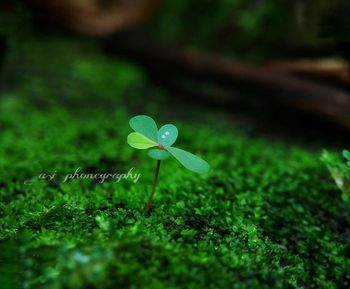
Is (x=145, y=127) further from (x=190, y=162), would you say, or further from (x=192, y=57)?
(x=192, y=57)

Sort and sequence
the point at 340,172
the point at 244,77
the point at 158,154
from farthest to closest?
the point at 244,77
the point at 340,172
the point at 158,154

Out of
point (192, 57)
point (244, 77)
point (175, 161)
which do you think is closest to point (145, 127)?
point (175, 161)

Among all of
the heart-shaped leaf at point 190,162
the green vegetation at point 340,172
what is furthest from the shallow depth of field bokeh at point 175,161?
the heart-shaped leaf at point 190,162

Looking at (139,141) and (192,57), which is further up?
(192,57)

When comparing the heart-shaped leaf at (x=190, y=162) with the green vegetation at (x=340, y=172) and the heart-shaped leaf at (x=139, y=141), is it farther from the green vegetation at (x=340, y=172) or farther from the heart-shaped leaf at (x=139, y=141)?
the green vegetation at (x=340, y=172)

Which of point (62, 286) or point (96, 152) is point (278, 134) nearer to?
point (96, 152)

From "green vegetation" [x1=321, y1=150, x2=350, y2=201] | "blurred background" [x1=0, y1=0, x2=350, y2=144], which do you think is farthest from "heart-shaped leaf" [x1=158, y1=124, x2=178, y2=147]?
"blurred background" [x1=0, y1=0, x2=350, y2=144]

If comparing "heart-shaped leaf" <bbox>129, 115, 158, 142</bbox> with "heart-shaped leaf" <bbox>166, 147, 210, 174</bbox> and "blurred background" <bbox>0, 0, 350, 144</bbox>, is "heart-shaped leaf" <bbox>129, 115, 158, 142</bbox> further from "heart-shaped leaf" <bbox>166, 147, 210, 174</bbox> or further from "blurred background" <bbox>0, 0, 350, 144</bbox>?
"blurred background" <bbox>0, 0, 350, 144</bbox>
